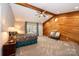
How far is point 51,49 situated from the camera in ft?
7.59

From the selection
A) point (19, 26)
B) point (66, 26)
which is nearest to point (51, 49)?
point (66, 26)

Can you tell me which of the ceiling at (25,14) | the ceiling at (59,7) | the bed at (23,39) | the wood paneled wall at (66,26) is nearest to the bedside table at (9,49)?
the bed at (23,39)

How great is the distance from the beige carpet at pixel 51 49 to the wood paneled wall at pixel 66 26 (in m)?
0.14

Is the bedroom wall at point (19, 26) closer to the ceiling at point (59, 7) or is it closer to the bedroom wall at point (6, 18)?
the bedroom wall at point (6, 18)

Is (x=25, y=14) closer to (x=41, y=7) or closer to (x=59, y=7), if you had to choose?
(x=41, y=7)

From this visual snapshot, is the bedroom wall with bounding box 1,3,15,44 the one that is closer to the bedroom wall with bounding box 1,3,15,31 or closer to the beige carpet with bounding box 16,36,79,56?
the bedroom wall with bounding box 1,3,15,31

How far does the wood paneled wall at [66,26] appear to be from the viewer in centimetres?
227

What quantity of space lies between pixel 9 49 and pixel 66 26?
55.4 inches

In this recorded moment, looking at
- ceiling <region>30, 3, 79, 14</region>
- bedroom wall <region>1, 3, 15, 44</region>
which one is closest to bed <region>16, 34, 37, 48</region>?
bedroom wall <region>1, 3, 15, 44</region>

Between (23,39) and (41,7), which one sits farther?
(23,39)

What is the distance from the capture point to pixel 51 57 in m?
2.34

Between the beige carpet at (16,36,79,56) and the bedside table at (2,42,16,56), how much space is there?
4.6 inches

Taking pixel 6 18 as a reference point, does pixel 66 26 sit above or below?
below

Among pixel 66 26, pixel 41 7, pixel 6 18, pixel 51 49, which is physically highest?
pixel 41 7
